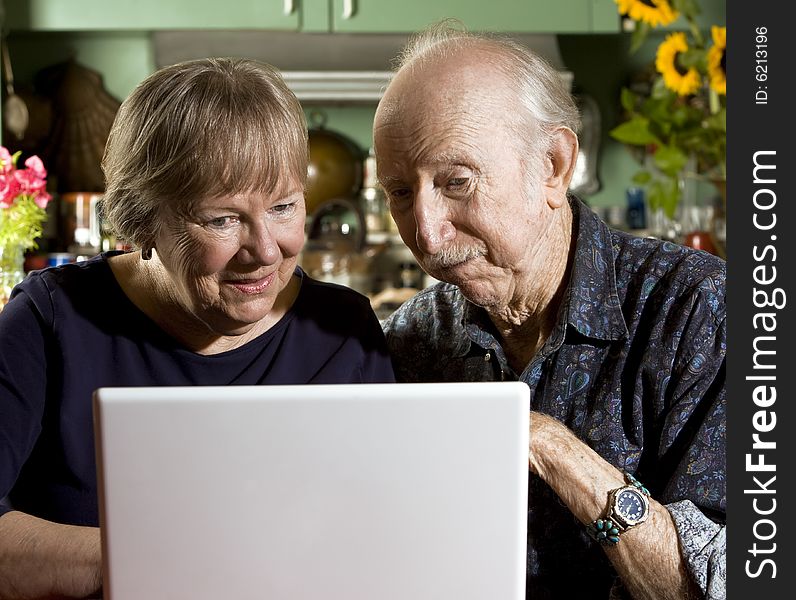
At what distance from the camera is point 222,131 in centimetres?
105

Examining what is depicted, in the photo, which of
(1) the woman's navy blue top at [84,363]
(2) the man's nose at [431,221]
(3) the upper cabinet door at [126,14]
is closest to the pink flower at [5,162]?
(1) the woman's navy blue top at [84,363]

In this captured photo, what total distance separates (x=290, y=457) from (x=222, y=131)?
0.49m

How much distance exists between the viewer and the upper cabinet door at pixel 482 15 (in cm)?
326

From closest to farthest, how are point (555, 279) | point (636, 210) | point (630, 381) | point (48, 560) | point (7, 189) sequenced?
point (48, 560) → point (630, 381) → point (555, 279) → point (7, 189) → point (636, 210)

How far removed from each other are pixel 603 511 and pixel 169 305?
0.59 metres

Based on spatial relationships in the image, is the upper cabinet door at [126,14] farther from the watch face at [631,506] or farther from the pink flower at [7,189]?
the watch face at [631,506]

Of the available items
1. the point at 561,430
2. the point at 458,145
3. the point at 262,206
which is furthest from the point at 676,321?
the point at 262,206

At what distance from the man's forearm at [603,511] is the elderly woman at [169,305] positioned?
1.10ft

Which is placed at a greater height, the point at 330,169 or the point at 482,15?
the point at 482,15

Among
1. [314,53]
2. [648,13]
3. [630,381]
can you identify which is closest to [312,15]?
[314,53]

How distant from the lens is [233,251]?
1078mm

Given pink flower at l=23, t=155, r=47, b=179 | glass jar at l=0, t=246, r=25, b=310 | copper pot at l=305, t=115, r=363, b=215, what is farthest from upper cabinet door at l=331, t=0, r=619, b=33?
glass jar at l=0, t=246, r=25, b=310

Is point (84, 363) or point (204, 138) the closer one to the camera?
point (204, 138)

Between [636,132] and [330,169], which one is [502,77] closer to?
[636,132]
